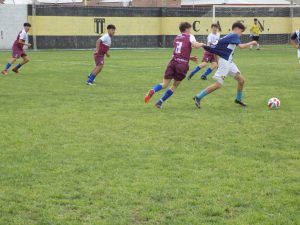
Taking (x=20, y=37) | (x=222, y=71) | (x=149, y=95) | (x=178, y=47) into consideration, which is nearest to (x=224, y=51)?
(x=222, y=71)

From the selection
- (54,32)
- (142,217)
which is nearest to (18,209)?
(142,217)

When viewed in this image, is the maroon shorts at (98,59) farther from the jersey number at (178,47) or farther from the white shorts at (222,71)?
the white shorts at (222,71)

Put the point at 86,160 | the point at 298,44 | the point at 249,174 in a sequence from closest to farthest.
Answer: the point at 249,174
the point at 86,160
the point at 298,44

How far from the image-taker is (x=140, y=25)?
129ft

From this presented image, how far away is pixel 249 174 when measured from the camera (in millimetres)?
6422

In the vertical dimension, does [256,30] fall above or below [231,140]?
above

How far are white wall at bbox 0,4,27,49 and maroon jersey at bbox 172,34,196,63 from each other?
82.2 feet

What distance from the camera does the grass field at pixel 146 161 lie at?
5186 mm

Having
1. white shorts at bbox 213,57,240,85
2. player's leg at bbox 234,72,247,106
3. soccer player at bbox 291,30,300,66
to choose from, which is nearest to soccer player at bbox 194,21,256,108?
white shorts at bbox 213,57,240,85

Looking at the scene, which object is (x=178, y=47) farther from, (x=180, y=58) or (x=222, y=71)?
(x=222, y=71)

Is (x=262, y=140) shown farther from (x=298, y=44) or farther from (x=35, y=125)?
(x=298, y=44)

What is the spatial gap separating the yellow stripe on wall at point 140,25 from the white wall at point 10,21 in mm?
640

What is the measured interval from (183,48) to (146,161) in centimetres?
517

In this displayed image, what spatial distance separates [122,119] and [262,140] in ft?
9.47
